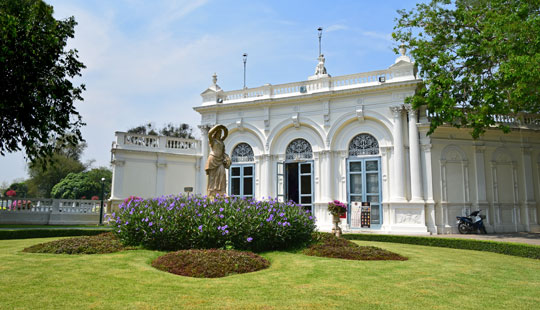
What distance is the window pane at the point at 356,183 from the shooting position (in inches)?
777

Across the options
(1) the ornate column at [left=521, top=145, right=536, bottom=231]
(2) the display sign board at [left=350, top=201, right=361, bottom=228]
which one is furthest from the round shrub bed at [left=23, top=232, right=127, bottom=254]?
(1) the ornate column at [left=521, top=145, right=536, bottom=231]

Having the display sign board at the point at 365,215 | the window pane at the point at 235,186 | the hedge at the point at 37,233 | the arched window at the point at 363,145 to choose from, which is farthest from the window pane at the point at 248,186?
the hedge at the point at 37,233

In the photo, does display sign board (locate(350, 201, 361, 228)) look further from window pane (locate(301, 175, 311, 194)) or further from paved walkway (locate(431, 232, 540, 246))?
paved walkway (locate(431, 232, 540, 246))

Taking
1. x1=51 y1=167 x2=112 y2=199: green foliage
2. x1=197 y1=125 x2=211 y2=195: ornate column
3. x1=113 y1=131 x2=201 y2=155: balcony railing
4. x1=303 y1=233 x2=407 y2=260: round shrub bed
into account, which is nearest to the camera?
x1=303 y1=233 x2=407 y2=260: round shrub bed

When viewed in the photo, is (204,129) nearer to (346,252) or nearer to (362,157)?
(362,157)

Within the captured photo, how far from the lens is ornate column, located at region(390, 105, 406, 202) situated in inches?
719

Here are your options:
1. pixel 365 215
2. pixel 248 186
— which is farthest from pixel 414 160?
pixel 248 186

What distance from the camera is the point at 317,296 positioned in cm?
574

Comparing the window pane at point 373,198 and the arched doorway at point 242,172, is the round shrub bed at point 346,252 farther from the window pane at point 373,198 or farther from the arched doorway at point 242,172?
the arched doorway at point 242,172

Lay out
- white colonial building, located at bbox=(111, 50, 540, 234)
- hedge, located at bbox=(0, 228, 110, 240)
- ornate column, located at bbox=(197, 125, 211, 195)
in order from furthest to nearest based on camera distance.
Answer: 1. ornate column, located at bbox=(197, 125, 211, 195)
2. white colonial building, located at bbox=(111, 50, 540, 234)
3. hedge, located at bbox=(0, 228, 110, 240)

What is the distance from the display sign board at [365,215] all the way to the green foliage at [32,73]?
42.0ft

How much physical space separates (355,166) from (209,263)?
13.6 metres

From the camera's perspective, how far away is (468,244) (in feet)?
42.3

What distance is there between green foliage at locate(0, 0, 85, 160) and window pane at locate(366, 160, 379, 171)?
12.9m
